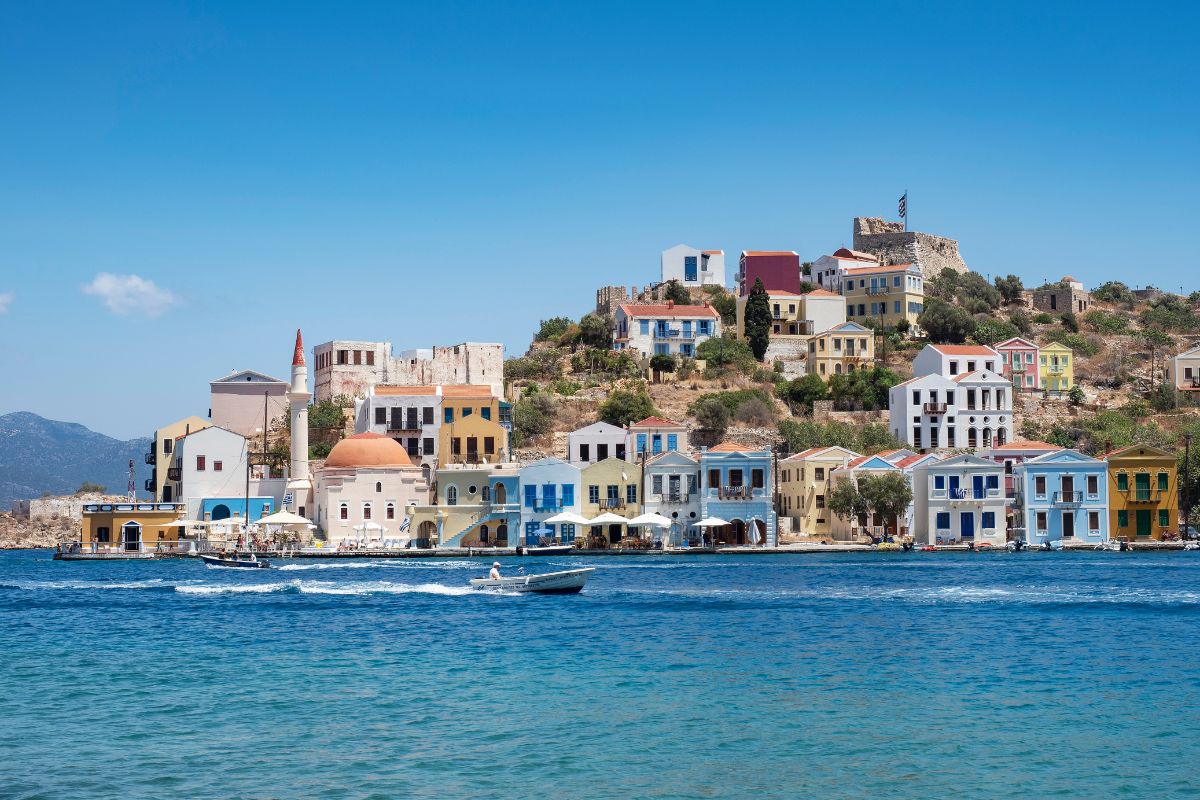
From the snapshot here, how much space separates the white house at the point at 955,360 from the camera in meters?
92.6

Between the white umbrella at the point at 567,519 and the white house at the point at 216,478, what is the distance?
53.3ft

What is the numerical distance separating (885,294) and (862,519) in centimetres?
3613

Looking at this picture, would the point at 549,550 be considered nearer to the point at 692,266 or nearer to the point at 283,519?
the point at 283,519

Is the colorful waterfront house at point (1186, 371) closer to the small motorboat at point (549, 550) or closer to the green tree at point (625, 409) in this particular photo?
the green tree at point (625, 409)

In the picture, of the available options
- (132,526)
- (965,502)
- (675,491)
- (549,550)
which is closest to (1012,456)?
(965,502)

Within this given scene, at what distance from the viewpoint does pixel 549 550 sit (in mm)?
69875

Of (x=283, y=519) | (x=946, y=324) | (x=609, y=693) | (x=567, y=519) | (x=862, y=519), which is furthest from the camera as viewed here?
(x=946, y=324)

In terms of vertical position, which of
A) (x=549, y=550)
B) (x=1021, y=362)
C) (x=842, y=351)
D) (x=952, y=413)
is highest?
(x=842, y=351)

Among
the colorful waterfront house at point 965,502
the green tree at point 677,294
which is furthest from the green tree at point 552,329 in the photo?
the colorful waterfront house at point 965,502

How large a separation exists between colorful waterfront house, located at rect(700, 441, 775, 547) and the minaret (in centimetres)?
2063

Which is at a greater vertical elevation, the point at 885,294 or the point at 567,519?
the point at 885,294

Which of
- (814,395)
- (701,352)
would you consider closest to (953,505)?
(814,395)

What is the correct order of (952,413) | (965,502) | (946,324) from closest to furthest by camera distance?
(965,502) < (952,413) < (946,324)

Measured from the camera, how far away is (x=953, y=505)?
73688mm
